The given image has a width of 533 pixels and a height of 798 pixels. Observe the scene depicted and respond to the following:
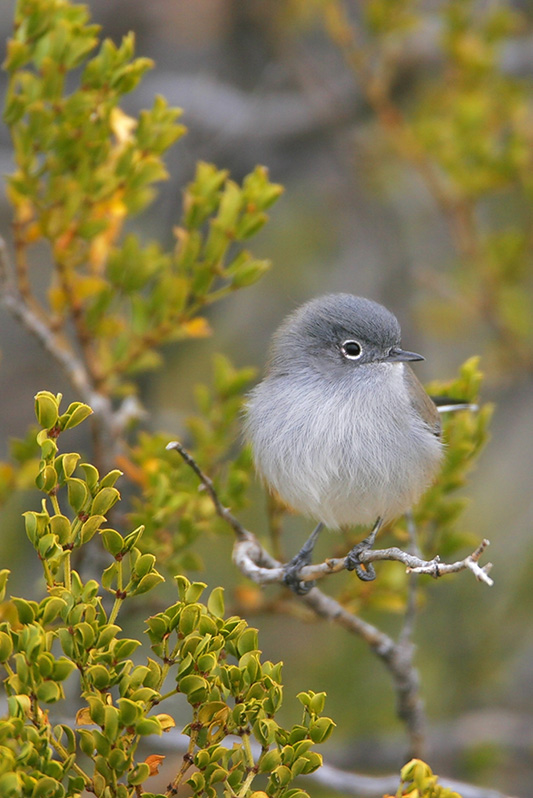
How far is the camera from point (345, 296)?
9.73ft

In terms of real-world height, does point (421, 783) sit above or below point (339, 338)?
below

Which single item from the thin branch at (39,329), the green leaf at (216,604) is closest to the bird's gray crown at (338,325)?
the thin branch at (39,329)

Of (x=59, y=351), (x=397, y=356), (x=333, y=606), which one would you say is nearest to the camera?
(x=333, y=606)

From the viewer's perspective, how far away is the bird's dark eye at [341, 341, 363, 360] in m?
2.88

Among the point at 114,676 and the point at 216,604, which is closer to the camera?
the point at 114,676

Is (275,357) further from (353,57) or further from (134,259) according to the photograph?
(353,57)

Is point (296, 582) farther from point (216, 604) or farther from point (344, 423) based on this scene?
point (216, 604)

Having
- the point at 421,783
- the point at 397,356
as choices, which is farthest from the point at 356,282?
the point at 421,783

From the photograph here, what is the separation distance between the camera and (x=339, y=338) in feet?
9.61

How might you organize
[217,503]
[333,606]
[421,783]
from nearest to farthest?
[421,783]
[217,503]
[333,606]

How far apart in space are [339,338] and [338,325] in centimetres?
5

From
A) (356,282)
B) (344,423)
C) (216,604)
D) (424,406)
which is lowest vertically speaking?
(216,604)

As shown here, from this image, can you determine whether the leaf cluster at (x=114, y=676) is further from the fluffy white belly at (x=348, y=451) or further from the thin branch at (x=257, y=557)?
the fluffy white belly at (x=348, y=451)

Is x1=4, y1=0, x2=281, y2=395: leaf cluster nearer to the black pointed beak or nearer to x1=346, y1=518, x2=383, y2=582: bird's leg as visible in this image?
the black pointed beak
